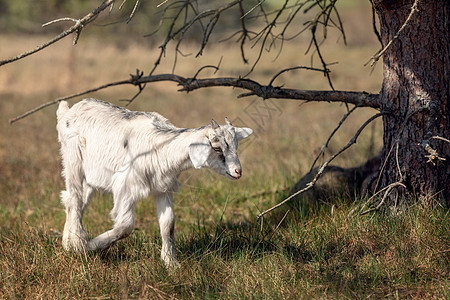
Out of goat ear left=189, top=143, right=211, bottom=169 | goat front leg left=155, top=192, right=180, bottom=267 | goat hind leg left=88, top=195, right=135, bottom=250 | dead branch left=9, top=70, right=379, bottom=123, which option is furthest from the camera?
dead branch left=9, top=70, right=379, bottom=123

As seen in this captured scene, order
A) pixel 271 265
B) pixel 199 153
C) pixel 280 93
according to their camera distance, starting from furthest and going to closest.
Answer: pixel 280 93 → pixel 271 265 → pixel 199 153

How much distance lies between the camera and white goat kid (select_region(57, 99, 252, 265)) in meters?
3.59

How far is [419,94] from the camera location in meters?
4.37

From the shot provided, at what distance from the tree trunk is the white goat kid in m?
1.47

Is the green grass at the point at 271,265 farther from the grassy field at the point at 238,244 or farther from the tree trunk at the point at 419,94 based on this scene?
the tree trunk at the point at 419,94

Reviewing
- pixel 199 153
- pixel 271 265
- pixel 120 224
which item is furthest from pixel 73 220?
pixel 271 265

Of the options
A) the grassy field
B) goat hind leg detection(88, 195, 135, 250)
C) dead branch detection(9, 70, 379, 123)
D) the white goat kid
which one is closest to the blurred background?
the grassy field

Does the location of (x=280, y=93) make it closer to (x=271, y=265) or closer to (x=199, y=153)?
(x=199, y=153)

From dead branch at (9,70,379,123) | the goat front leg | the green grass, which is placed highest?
dead branch at (9,70,379,123)

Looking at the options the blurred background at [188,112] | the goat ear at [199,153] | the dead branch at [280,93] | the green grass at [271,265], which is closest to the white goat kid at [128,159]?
the goat ear at [199,153]

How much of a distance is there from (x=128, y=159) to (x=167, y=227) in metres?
0.57

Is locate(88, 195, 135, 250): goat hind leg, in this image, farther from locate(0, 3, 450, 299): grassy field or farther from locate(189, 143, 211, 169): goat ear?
locate(189, 143, 211, 169): goat ear

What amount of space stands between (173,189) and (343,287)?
1.39m

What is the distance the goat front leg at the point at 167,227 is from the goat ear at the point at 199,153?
24.8 inches
